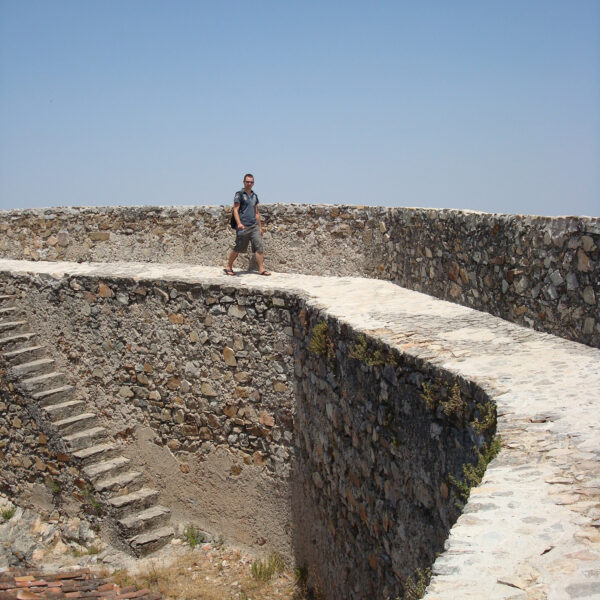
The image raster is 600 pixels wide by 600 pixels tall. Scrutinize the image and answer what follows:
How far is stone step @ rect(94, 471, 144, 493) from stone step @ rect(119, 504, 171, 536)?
0.31m

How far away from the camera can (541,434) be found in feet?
10.2

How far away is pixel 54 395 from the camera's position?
8664 mm

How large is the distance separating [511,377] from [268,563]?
4260 millimetres

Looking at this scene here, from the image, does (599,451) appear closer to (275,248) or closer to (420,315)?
(420,315)

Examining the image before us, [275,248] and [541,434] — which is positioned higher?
[275,248]

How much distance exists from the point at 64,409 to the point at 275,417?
9.35 ft

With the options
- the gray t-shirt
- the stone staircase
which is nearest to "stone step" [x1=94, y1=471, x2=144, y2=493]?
the stone staircase

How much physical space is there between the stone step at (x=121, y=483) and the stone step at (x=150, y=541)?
59 cm

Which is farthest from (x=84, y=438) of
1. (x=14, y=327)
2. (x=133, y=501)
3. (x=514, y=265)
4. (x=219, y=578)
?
(x=514, y=265)

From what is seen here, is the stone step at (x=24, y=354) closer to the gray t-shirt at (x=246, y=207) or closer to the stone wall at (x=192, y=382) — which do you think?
the stone wall at (x=192, y=382)

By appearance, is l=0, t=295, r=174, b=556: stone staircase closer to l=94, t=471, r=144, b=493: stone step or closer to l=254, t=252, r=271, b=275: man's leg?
l=94, t=471, r=144, b=493: stone step

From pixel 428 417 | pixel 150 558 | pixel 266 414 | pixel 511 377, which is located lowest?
pixel 150 558

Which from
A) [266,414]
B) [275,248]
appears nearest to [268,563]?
[266,414]

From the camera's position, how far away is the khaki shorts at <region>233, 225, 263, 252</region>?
28.6ft
